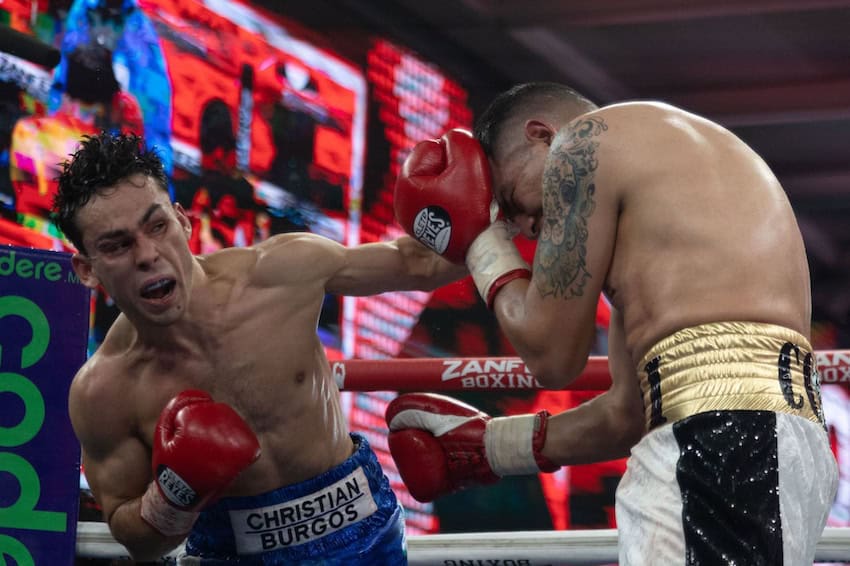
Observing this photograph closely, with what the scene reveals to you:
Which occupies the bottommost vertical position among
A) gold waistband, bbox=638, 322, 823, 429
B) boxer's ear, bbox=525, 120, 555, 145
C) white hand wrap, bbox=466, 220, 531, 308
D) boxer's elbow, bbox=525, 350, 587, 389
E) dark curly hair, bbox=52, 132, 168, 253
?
dark curly hair, bbox=52, 132, 168, 253

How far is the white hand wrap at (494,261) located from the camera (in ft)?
5.92

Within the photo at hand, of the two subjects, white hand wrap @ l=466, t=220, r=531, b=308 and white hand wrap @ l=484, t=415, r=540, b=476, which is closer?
white hand wrap @ l=466, t=220, r=531, b=308

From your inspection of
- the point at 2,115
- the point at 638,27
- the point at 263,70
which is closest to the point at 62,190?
the point at 2,115

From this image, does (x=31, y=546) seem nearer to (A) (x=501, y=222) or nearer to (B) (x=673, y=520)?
(A) (x=501, y=222)

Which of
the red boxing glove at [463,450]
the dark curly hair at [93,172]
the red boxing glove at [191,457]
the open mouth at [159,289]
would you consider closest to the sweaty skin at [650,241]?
the red boxing glove at [463,450]

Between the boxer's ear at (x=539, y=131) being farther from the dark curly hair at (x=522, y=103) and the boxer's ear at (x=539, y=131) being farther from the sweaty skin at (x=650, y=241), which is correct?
the sweaty skin at (x=650, y=241)

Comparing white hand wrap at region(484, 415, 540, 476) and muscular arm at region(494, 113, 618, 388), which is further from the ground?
muscular arm at region(494, 113, 618, 388)

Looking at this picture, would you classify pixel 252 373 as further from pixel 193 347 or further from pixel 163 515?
pixel 163 515

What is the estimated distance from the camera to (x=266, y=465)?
216 cm

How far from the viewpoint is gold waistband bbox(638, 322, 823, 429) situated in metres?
1.53

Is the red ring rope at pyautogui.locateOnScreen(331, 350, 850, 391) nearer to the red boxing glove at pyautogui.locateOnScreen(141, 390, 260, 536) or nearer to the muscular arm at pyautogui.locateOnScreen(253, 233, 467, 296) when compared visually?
the muscular arm at pyautogui.locateOnScreen(253, 233, 467, 296)

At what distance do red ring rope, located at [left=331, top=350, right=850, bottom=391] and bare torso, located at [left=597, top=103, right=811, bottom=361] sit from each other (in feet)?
2.25

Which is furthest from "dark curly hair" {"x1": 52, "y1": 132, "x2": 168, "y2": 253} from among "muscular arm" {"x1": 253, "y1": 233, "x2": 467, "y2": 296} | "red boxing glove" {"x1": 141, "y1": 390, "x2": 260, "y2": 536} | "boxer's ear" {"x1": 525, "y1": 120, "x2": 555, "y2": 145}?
"boxer's ear" {"x1": 525, "y1": 120, "x2": 555, "y2": 145}

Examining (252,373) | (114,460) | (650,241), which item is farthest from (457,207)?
(114,460)
